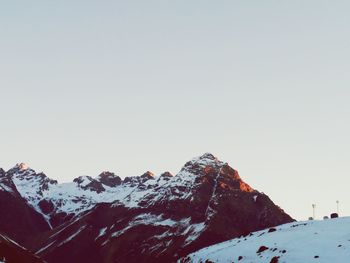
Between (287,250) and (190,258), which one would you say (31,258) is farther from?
(287,250)

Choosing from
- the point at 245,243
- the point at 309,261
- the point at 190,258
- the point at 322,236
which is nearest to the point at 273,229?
the point at 245,243

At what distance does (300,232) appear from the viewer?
2736 inches

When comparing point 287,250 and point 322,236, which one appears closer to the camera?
point 287,250

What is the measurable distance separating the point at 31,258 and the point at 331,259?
6562 inches

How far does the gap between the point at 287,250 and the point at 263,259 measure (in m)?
2.96

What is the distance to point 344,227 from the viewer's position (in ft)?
220

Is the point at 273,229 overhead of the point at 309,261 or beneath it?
overhead

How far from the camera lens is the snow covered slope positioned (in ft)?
176

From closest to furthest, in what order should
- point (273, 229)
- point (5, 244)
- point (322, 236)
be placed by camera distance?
point (322, 236) < point (273, 229) < point (5, 244)

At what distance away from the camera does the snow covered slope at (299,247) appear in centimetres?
5378

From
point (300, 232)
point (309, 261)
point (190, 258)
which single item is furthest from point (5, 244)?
point (309, 261)

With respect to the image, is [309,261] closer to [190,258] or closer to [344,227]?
[344,227]

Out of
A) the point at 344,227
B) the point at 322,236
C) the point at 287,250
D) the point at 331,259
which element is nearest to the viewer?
the point at 331,259

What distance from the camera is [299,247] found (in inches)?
2329
